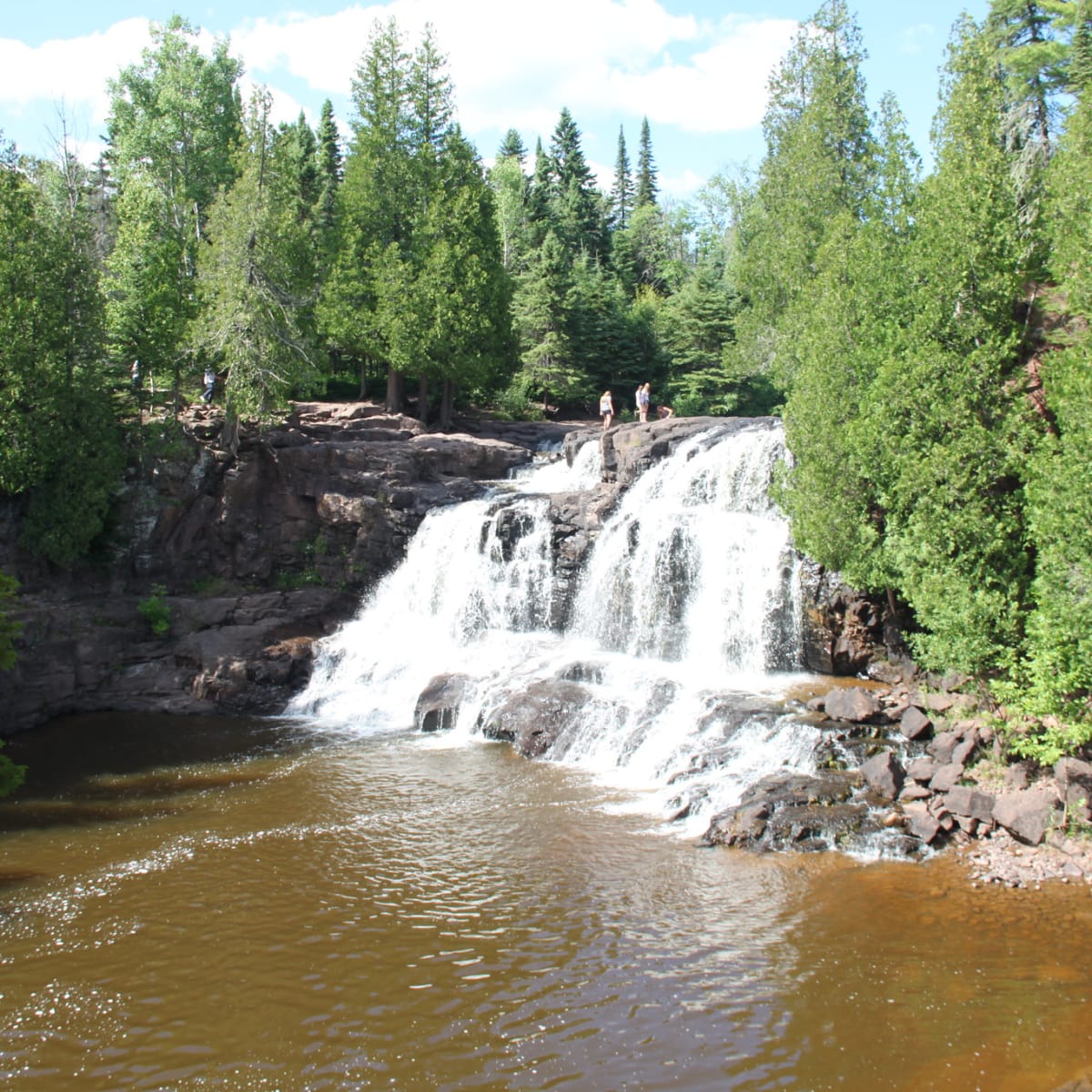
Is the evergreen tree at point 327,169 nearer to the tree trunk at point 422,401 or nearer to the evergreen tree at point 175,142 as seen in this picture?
the evergreen tree at point 175,142

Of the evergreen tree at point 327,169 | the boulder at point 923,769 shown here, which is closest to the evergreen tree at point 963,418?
the boulder at point 923,769

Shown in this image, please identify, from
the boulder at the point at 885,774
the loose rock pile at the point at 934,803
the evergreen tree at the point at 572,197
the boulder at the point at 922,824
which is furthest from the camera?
the evergreen tree at the point at 572,197

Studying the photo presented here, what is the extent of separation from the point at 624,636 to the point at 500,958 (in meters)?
11.8

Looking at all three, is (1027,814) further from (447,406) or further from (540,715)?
(447,406)

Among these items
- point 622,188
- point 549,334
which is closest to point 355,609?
point 549,334

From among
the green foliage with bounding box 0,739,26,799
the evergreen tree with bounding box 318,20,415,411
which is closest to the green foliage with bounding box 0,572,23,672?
the green foliage with bounding box 0,739,26,799

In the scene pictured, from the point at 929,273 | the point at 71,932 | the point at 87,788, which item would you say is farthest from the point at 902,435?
the point at 87,788

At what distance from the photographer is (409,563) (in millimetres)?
25047

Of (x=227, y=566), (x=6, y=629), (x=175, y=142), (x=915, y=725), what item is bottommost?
(x=915, y=725)

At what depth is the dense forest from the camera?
13711 mm

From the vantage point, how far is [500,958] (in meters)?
9.46

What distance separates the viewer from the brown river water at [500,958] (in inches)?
305

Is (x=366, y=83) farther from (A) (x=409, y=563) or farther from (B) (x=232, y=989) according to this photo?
(B) (x=232, y=989)

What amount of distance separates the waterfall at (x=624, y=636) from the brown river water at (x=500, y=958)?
197 centimetres
